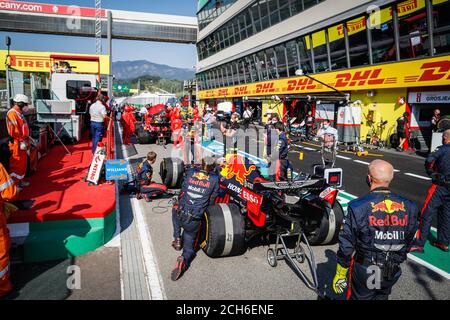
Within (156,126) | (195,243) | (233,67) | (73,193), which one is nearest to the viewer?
(195,243)

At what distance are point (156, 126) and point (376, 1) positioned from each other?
12481mm

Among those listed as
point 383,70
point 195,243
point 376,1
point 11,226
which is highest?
point 376,1

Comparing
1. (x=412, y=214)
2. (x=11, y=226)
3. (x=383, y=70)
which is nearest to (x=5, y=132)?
(x=11, y=226)

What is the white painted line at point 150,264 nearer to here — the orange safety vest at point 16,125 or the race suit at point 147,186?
the race suit at point 147,186

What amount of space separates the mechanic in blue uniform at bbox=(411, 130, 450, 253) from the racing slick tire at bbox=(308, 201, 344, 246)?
49.9 inches

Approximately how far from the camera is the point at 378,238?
8.57ft

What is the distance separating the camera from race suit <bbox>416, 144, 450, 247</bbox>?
4.79 m

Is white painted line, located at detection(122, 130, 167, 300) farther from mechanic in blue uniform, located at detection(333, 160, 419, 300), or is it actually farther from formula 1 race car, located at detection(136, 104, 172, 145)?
formula 1 race car, located at detection(136, 104, 172, 145)

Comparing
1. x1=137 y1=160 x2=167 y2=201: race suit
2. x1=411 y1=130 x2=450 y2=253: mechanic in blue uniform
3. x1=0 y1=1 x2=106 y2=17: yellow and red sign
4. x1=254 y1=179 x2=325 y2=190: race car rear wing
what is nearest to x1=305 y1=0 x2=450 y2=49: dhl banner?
x1=411 y1=130 x2=450 y2=253: mechanic in blue uniform

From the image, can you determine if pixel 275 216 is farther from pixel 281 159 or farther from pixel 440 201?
pixel 281 159

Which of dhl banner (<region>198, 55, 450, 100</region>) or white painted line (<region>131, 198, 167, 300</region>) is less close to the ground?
dhl banner (<region>198, 55, 450, 100</region>)

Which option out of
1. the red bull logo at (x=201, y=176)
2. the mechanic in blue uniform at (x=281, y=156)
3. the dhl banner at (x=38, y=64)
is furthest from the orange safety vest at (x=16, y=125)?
the dhl banner at (x=38, y=64)
